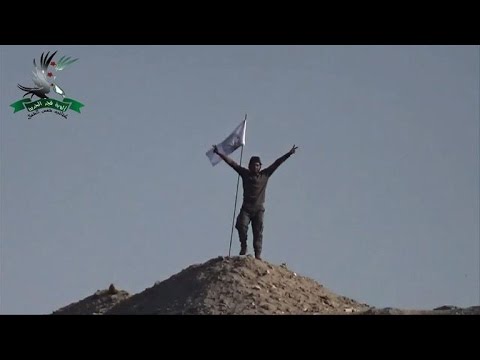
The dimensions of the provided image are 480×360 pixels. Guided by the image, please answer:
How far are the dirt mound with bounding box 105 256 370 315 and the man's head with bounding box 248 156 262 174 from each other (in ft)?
6.51

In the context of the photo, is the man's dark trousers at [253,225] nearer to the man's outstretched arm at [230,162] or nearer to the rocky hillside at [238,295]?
the rocky hillside at [238,295]

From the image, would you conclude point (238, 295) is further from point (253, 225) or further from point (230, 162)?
point (230, 162)

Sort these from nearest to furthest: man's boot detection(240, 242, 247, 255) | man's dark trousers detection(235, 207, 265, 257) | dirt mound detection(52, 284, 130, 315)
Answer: man's dark trousers detection(235, 207, 265, 257)
man's boot detection(240, 242, 247, 255)
dirt mound detection(52, 284, 130, 315)

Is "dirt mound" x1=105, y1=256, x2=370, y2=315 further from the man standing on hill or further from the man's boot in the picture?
the man standing on hill

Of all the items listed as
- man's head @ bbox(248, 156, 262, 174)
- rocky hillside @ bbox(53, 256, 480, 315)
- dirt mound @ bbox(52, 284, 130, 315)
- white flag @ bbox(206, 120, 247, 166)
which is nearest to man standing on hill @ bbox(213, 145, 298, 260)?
man's head @ bbox(248, 156, 262, 174)

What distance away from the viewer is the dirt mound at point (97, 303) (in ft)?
83.8

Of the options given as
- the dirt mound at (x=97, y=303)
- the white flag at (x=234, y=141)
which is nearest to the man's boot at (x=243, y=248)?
the white flag at (x=234, y=141)

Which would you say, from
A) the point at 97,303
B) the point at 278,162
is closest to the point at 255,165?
the point at 278,162

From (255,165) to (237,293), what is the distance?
10.4ft

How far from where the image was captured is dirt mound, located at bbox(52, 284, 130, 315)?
25.5 metres

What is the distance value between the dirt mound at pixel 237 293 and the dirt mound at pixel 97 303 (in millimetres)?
671
